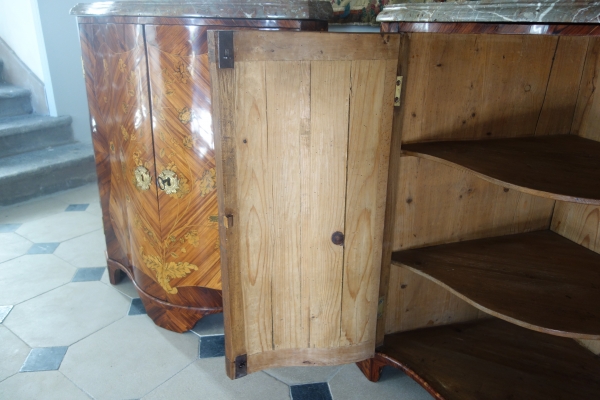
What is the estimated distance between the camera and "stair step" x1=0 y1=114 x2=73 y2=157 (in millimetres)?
3037

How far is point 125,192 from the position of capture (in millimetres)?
1687

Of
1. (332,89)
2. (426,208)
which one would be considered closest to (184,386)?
(426,208)

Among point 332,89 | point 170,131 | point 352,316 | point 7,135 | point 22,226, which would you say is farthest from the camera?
point 7,135

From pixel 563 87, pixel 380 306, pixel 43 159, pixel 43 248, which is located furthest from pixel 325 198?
pixel 43 159

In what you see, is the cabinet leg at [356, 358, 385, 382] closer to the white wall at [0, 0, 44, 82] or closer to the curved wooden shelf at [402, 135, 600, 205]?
the curved wooden shelf at [402, 135, 600, 205]

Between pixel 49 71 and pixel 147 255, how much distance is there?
87.6 inches

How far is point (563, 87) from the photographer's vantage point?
49.4 inches

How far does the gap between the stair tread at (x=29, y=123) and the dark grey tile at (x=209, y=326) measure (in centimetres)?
214

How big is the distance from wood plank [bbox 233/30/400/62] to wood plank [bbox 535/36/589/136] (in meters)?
0.53

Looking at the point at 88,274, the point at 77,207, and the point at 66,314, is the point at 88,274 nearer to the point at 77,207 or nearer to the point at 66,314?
the point at 66,314

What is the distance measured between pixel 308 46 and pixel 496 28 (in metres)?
0.39

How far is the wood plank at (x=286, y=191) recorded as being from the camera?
0.97m

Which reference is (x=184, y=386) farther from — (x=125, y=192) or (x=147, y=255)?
(x=125, y=192)

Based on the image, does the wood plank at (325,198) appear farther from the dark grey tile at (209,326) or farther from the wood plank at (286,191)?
the dark grey tile at (209,326)
